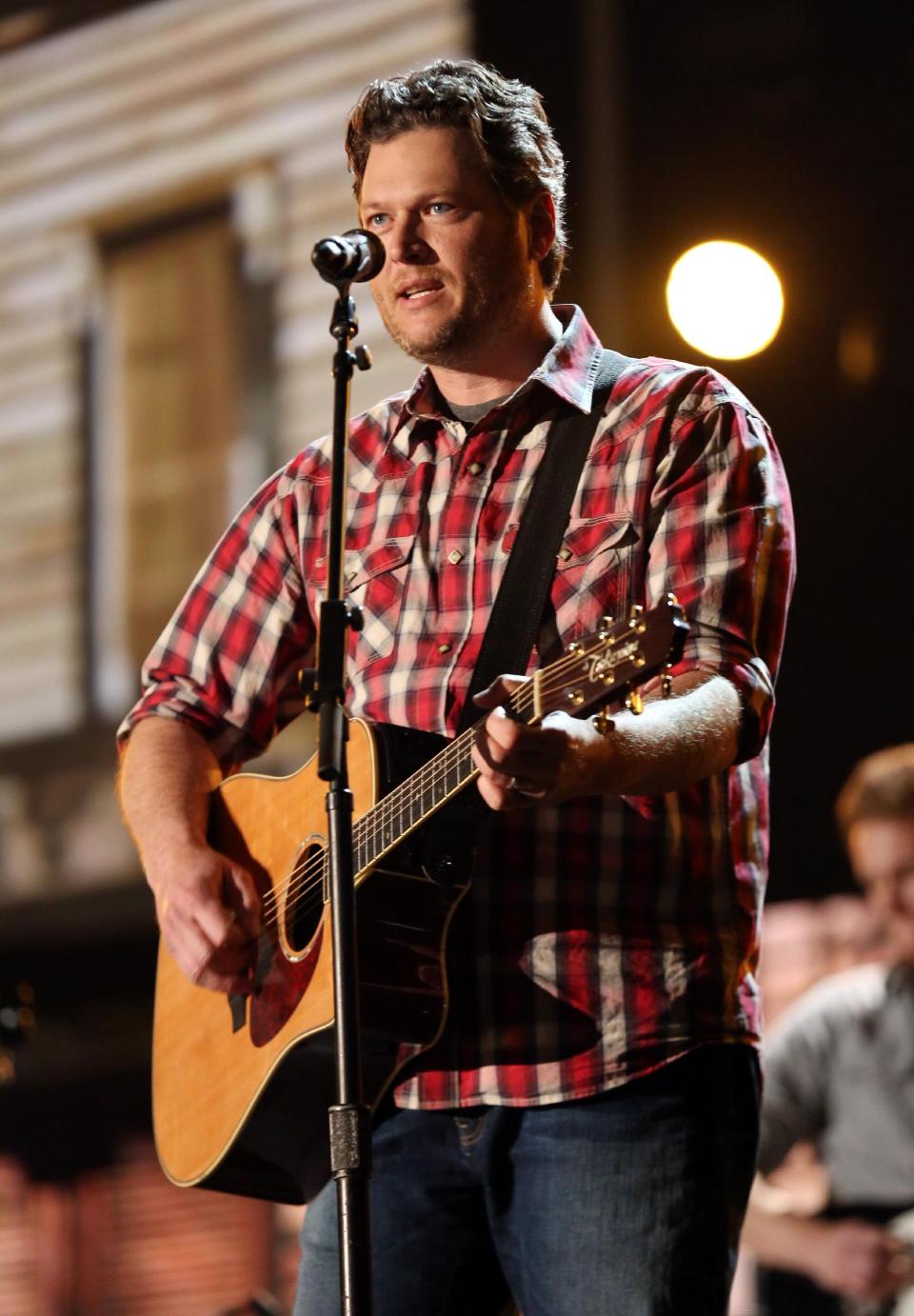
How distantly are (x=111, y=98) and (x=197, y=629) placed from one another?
3.79 meters

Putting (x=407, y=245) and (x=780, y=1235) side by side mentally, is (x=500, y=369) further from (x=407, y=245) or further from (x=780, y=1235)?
(x=780, y=1235)

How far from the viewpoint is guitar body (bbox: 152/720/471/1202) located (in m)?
2.11

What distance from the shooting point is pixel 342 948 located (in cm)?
185

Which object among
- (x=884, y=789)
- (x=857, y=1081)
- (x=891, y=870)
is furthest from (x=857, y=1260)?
(x=884, y=789)

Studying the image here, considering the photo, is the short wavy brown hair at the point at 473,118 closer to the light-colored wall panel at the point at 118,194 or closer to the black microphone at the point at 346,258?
the black microphone at the point at 346,258

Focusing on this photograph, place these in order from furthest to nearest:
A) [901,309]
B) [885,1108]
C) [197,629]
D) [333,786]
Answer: [901,309] < [885,1108] < [197,629] < [333,786]

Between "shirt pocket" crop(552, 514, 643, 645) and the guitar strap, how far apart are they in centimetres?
2

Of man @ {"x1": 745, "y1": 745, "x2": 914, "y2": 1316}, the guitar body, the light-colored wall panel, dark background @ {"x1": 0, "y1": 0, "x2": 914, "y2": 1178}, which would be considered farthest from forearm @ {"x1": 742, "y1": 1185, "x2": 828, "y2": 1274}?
the light-colored wall panel

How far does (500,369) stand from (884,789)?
2.80 meters

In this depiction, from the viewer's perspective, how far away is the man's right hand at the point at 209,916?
93.1 inches

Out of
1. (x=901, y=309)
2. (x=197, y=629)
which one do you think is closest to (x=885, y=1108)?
(x=901, y=309)

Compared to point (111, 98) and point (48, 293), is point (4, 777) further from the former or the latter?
point (111, 98)

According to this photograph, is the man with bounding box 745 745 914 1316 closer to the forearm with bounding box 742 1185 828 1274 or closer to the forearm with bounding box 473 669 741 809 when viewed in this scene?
the forearm with bounding box 742 1185 828 1274

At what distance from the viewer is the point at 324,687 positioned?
1.96 m
